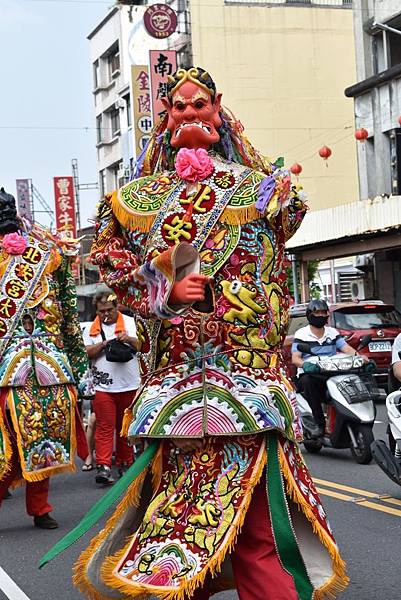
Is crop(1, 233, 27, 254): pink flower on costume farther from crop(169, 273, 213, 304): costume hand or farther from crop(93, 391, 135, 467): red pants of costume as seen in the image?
crop(169, 273, 213, 304): costume hand

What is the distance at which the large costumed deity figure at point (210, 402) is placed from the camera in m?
4.15

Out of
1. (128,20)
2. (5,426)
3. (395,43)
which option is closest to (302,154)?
(128,20)

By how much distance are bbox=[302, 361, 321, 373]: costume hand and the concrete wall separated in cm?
3245

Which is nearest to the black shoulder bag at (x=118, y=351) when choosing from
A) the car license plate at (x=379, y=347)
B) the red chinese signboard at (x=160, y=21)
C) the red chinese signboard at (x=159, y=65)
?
the car license plate at (x=379, y=347)

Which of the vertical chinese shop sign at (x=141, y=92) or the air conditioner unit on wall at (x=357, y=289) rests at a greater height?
the vertical chinese shop sign at (x=141, y=92)

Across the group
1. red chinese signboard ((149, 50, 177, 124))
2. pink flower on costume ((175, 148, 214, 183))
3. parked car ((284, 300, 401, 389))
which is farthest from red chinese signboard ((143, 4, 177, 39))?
pink flower on costume ((175, 148, 214, 183))

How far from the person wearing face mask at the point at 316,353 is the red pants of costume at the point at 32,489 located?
3.72 meters

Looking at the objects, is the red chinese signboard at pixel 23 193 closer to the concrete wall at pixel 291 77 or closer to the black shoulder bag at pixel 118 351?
the concrete wall at pixel 291 77

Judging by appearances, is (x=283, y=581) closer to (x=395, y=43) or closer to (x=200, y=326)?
(x=200, y=326)

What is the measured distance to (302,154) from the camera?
143 ft

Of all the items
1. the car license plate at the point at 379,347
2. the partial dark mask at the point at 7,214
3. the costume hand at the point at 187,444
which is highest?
the partial dark mask at the point at 7,214

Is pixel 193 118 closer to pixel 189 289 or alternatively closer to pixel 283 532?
pixel 189 289

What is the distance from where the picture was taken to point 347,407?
10086 mm

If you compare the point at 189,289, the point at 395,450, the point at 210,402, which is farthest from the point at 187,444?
the point at 395,450
